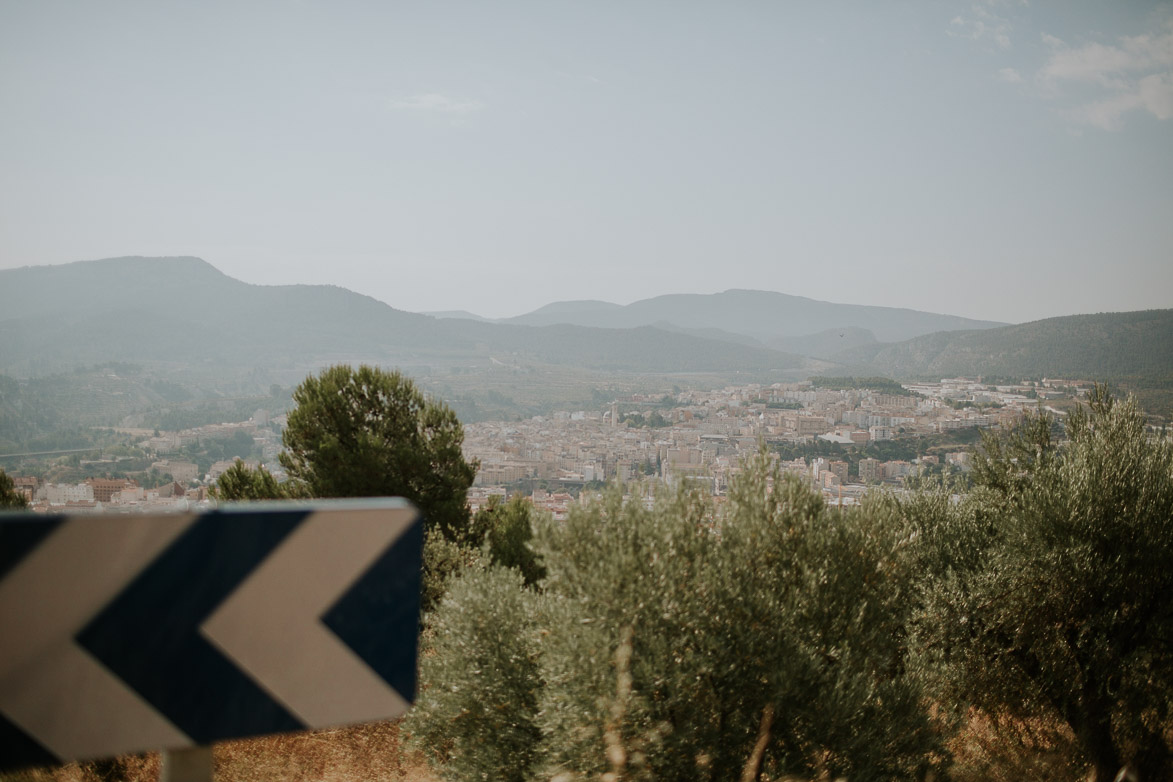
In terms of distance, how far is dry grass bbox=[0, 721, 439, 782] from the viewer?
35.1 feet

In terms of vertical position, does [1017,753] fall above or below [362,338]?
below

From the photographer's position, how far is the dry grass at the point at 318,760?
35.1 feet

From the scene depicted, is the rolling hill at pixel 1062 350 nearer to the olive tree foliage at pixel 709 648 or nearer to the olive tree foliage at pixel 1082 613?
the olive tree foliage at pixel 1082 613

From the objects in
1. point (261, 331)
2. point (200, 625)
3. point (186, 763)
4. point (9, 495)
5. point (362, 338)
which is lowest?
point (9, 495)

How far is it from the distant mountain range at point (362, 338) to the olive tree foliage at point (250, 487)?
2178 inches

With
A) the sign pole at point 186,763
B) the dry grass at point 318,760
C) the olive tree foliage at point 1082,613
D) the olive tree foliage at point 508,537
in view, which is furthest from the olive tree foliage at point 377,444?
the sign pole at point 186,763

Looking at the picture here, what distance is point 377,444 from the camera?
16469 mm

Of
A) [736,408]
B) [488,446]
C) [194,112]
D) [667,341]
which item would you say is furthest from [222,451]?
[667,341]

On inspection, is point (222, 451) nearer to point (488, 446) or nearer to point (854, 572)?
point (488, 446)

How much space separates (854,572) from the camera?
783 cm

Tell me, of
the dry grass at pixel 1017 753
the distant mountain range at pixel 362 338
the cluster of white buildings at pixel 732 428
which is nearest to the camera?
the dry grass at pixel 1017 753

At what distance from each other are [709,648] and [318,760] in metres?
8.67

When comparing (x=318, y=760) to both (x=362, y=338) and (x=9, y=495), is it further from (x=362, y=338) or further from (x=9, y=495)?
(x=362, y=338)

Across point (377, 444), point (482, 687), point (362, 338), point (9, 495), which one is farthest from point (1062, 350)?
point (362, 338)
